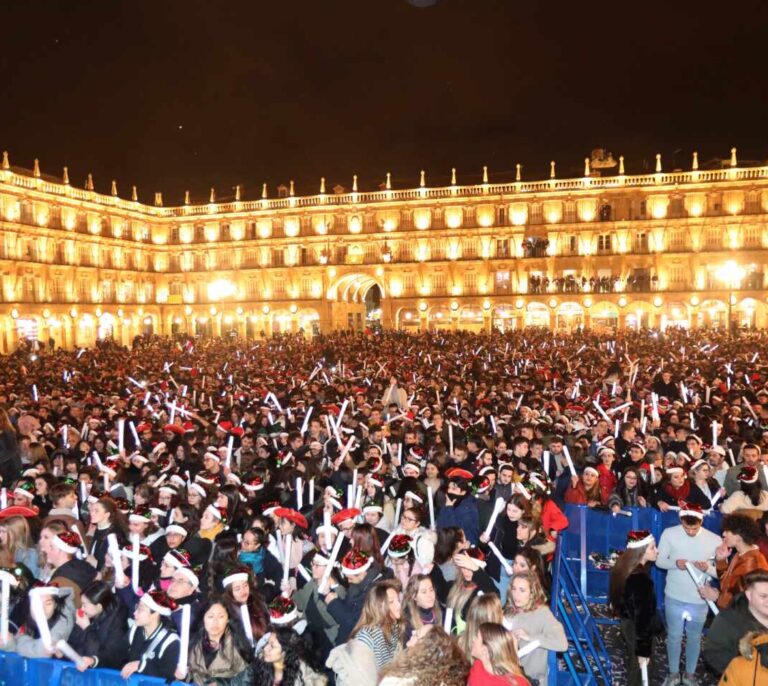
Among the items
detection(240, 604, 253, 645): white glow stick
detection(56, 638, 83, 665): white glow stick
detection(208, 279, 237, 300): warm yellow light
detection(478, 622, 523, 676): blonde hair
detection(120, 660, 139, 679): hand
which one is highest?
detection(208, 279, 237, 300): warm yellow light

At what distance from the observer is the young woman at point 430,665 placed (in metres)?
4.09

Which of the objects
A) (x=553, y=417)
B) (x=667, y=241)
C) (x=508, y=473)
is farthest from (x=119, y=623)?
(x=667, y=241)

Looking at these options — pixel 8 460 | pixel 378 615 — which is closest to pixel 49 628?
pixel 378 615

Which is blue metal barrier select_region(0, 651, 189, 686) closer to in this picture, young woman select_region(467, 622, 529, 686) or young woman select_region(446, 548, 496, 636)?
young woman select_region(467, 622, 529, 686)

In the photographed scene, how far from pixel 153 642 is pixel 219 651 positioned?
0.53 metres

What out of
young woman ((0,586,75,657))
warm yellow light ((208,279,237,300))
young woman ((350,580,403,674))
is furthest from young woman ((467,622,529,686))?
warm yellow light ((208,279,237,300))

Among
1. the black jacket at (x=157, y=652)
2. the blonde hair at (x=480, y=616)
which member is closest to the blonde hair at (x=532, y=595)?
the blonde hair at (x=480, y=616)

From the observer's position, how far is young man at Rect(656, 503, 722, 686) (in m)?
6.50

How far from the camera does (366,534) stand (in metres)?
6.36

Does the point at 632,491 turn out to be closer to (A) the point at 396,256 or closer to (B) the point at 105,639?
(B) the point at 105,639

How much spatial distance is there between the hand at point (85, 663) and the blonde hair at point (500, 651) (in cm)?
287

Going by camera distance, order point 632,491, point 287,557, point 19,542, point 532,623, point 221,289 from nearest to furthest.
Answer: point 532,623
point 287,557
point 19,542
point 632,491
point 221,289

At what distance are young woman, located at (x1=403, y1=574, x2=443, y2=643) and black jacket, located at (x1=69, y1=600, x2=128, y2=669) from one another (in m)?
2.18

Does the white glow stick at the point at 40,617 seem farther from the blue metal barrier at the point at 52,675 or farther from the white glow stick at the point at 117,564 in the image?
the white glow stick at the point at 117,564
